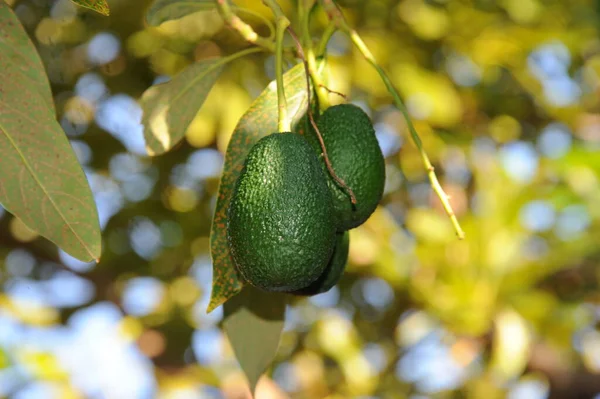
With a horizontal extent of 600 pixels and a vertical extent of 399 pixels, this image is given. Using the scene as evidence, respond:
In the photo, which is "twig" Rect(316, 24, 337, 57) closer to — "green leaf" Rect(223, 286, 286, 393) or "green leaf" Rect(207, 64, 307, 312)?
"green leaf" Rect(207, 64, 307, 312)

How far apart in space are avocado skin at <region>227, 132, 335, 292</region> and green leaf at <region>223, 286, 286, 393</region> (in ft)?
0.98

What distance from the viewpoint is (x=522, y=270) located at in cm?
290

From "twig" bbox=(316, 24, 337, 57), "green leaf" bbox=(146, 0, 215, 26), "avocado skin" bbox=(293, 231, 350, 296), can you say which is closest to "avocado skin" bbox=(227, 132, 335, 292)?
"avocado skin" bbox=(293, 231, 350, 296)

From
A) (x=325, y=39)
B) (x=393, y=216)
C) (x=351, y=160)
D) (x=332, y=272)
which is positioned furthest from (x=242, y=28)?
(x=393, y=216)

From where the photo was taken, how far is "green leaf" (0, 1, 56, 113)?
2.94ft

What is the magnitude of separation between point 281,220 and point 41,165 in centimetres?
30

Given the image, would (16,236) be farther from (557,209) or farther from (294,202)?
(557,209)

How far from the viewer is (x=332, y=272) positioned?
0.99 metres

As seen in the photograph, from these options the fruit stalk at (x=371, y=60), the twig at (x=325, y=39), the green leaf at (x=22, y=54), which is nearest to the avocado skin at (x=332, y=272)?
the fruit stalk at (x=371, y=60)

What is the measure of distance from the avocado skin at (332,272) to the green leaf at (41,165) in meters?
0.28

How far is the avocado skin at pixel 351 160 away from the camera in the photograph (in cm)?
95

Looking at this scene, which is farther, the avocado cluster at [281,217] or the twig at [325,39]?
the twig at [325,39]

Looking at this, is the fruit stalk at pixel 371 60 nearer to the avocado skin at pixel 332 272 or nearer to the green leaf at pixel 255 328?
the avocado skin at pixel 332 272

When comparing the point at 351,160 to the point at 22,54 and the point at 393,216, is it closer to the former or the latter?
the point at 22,54
